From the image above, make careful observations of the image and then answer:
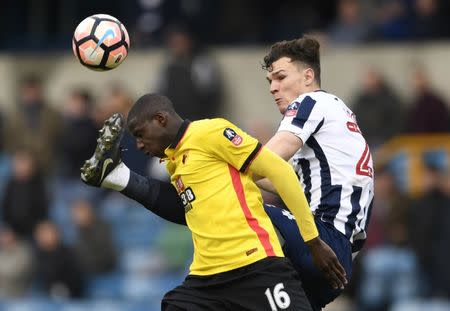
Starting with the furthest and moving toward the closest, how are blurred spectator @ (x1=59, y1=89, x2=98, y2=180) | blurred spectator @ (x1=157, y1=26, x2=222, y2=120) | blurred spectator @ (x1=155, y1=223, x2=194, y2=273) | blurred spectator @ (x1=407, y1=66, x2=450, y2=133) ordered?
blurred spectator @ (x1=59, y1=89, x2=98, y2=180) → blurred spectator @ (x1=157, y1=26, x2=222, y2=120) → blurred spectator @ (x1=155, y1=223, x2=194, y2=273) → blurred spectator @ (x1=407, y1=66, x2=450, y2=133)

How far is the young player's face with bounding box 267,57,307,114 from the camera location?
7328 mm

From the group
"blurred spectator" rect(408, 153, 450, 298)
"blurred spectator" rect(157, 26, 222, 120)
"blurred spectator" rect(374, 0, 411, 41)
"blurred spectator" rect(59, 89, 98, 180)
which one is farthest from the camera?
"blurred spectator" rect(374, 0, 411, 41)

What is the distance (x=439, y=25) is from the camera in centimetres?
1463

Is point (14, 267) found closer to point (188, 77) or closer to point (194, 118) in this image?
point (194, 118)

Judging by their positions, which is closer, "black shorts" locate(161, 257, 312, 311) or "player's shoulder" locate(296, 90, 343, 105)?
"black shorts" locate(161, 257, 312, 311)

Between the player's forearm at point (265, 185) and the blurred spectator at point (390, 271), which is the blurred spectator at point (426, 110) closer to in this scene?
the blurred spectator at point (390, 271)

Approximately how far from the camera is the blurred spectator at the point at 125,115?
547 inches

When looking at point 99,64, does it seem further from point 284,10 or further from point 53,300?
point 284,10

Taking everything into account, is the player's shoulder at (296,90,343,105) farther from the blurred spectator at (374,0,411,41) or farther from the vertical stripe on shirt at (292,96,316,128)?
the blurred spectator at (374,0,411,41)

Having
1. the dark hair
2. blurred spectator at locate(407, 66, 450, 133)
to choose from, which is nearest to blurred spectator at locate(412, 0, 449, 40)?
blurred spectator at locate(407, 66, 450, 133)

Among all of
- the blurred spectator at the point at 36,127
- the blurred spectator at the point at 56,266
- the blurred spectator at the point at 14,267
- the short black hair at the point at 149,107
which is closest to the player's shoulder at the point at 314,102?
the short black hair at the point at 149,107

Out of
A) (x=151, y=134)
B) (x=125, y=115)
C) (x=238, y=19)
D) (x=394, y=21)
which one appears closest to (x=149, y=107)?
(x=151, y=134)

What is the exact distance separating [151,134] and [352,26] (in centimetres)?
873

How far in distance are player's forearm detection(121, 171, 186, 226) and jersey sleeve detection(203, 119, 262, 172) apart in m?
0.60
